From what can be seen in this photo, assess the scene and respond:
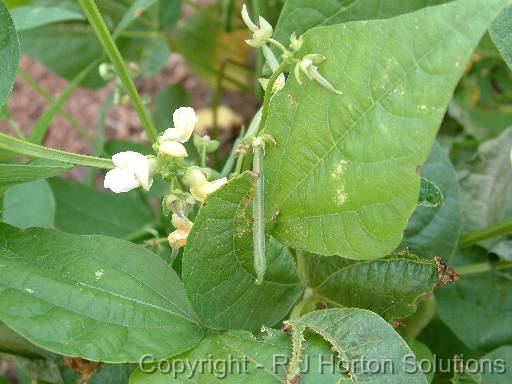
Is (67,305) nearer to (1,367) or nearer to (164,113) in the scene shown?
(164,113)

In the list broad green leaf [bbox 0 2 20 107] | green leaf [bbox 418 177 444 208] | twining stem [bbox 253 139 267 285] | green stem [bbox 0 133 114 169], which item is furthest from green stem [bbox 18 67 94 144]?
green leaf [bbox 418 177 444 208]

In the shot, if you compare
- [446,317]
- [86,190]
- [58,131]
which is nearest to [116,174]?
[446,317]

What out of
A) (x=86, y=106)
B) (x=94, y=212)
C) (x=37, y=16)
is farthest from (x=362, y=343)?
(x=86, y=106)

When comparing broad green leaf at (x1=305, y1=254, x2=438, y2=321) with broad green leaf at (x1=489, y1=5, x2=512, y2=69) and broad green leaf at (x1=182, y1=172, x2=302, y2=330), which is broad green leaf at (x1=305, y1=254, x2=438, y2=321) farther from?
broad green leaf at (x1=489, y1=5, x2=512, y2=69)

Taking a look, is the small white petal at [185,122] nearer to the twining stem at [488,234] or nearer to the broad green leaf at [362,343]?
the broad green leaf at [362,343]

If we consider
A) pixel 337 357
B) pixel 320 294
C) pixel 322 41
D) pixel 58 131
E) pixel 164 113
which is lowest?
pixel 337 357

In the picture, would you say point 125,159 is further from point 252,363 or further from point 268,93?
point 252,363
